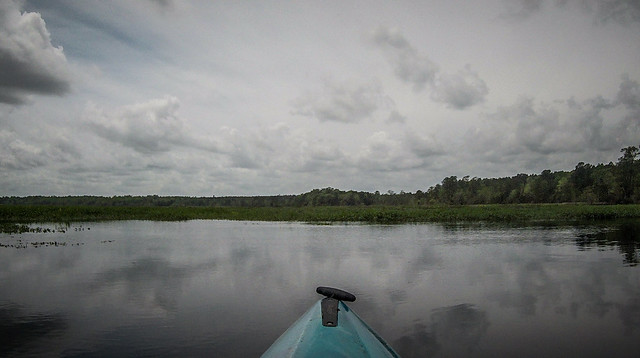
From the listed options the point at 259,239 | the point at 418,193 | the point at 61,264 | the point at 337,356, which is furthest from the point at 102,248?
the point at 418,193

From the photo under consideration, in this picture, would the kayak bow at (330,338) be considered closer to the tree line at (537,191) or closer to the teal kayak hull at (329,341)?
the teal kayak hull at (329,341)

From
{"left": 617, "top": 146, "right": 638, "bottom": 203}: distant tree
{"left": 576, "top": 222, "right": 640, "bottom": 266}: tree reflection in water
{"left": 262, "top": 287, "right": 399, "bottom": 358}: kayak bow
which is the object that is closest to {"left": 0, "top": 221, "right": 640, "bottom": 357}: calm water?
{"left": 576, "top": 222, "right": 640, "bottom": 266}: tree reflection in water

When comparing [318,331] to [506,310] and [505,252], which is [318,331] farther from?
[505,252]

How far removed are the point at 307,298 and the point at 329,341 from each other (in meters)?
7.84

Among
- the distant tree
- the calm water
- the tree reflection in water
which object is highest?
the distant tree

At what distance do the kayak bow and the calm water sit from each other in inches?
113

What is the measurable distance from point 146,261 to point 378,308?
40.7ft

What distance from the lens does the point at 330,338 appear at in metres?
4.75

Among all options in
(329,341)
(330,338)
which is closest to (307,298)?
(330,338)

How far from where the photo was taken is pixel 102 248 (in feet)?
77.1

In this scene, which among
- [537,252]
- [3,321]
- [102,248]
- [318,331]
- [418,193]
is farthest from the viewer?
[418,193]

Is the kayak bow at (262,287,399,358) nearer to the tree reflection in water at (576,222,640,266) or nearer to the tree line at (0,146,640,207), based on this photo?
the tree reflection in water at (576,222,640,266)

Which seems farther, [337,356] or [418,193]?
[418,193]

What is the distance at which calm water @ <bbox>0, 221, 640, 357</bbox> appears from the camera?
27.9ft
